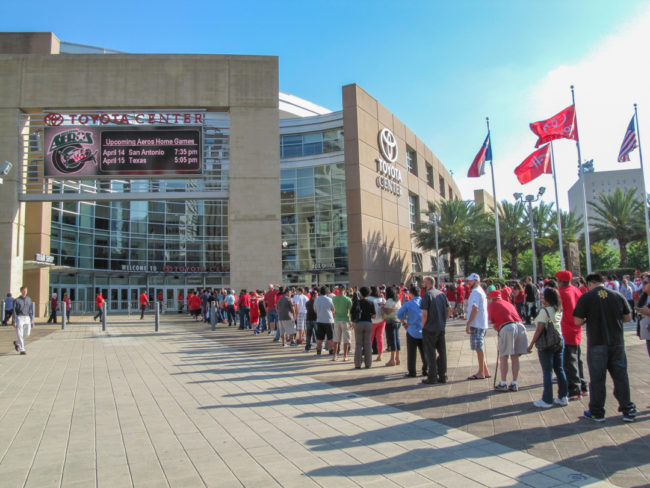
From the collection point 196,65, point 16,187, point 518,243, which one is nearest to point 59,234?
point 16,187

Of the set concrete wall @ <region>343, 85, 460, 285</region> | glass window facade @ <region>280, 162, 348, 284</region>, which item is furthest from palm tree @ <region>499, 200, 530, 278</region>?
glass window facade @ <region>280, 162, 348, 284</region>

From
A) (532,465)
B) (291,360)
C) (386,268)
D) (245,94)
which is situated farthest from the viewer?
(386,268)

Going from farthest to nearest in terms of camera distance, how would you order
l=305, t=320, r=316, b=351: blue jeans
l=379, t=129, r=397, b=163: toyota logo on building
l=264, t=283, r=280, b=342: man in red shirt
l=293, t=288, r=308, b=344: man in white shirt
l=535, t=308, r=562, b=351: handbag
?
l=379, t=129, r=397, b=163: toyota logo on building < l=264, t=283, r=280, b=342: man in red shirt < l=293, t=288, r=308, b=344: man in white shirt < l=305, t=320, r=316, b=351: blue jeans < l=535, t=308, r=562, b=351: handbag

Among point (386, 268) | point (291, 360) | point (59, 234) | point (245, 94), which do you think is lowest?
point (291, 360)

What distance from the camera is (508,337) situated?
771 centimetres

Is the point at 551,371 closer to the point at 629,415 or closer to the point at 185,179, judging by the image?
the point at 629,415

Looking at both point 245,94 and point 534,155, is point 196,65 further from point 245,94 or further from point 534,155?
point 534,155

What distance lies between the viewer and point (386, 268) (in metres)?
40.6

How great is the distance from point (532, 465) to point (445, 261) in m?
54.2

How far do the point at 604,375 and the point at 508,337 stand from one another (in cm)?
189

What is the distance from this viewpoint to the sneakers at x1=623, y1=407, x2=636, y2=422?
5875 millimetres

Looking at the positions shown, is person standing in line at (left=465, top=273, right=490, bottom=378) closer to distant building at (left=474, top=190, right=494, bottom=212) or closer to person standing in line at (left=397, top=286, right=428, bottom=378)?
person standing in line at (left=397, top=286, right=428, bottom=378)

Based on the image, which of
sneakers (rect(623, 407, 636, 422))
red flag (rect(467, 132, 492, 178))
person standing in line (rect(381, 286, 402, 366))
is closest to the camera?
sneakers (rect(623, 407, 636, 422))

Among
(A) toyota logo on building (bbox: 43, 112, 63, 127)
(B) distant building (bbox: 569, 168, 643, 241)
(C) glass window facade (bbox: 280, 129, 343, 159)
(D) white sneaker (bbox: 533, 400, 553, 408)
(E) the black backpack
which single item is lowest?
(D) white sneaker (bbox: 533, 400, 553, 408)
